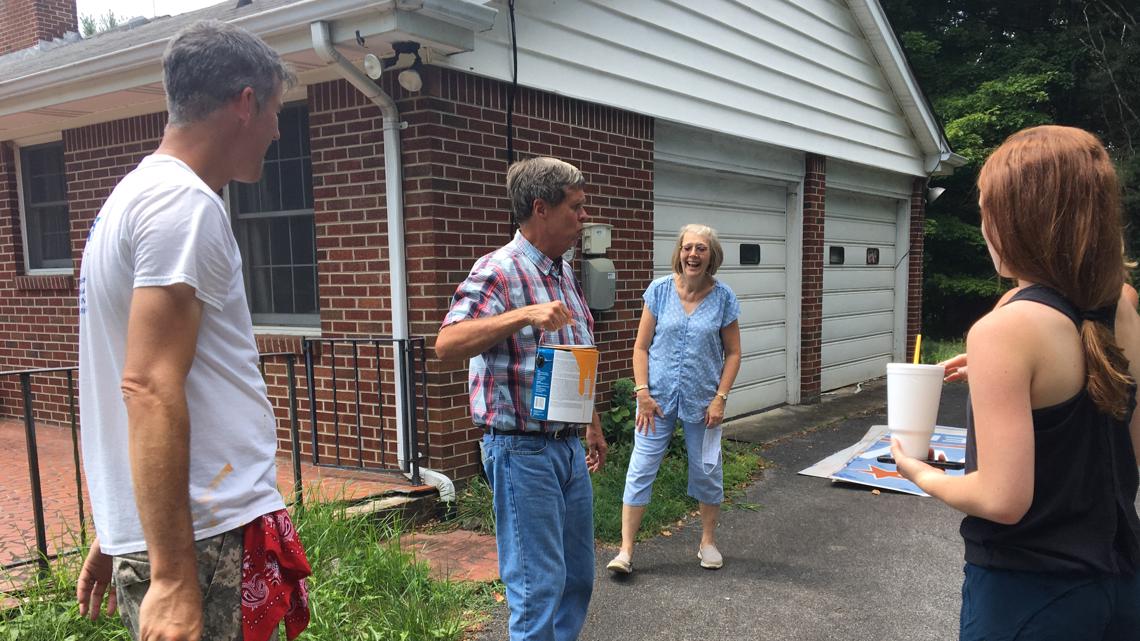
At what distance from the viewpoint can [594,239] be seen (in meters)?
5.85

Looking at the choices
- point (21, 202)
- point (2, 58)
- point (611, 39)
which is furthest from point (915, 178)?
point (2, 58)

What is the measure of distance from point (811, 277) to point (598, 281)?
3.96m

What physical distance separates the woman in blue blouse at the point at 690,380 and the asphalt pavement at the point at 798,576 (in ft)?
0.80

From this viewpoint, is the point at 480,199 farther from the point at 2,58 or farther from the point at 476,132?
the point at 2,58

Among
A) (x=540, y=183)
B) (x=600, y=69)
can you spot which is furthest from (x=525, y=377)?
(x=600, y=69)

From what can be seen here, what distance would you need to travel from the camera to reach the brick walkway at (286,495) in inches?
154

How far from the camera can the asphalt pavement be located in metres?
3.53

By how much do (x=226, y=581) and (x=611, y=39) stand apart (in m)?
5.37

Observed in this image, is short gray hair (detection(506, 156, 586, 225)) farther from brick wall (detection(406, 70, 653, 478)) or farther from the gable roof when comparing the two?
brick wall (detection(406, 70, 653, 478))

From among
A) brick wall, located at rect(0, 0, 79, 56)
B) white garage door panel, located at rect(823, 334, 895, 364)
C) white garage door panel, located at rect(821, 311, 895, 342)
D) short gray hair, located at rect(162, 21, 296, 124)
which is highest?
brick wall, located at rect(0, 0, 79, 56)

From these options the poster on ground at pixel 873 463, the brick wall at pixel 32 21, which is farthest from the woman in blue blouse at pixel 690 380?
the brick wall at pixel 32 21

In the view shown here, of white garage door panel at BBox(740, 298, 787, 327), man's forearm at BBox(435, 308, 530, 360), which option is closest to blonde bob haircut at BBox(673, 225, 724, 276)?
man's forearm at BBox(435, 308, 530, 360)

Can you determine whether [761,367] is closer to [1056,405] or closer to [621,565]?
[621,565]

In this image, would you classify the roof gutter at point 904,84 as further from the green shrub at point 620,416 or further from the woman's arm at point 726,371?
the woman's arm at point 726,371
